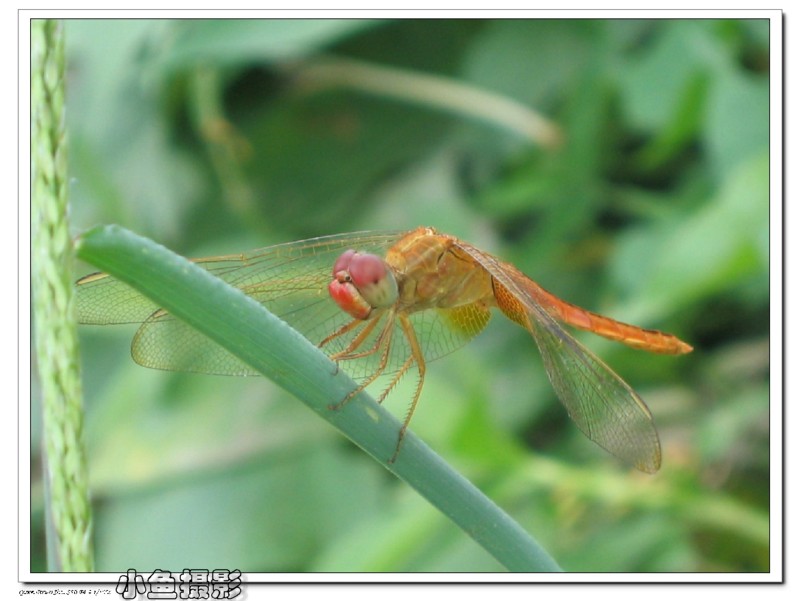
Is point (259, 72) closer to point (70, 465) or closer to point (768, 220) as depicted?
point (768, 220)

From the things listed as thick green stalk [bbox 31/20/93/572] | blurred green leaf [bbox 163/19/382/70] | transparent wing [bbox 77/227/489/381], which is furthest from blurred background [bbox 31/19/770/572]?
thick green stalk [bbox 31/20/93/572]

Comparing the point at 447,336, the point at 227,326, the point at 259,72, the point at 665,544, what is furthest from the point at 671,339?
the point at 259,72
